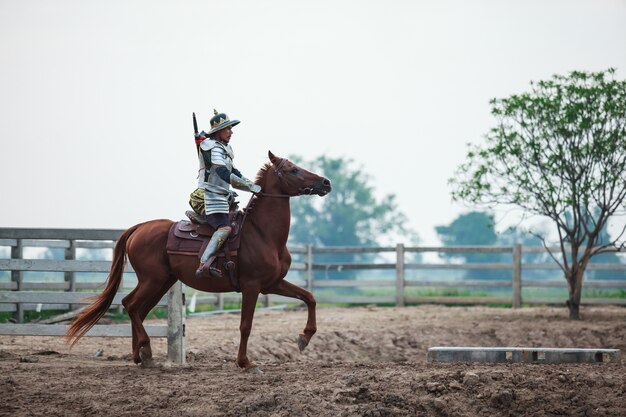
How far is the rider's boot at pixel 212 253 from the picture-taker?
916 centimetres

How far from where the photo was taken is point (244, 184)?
30.6 ft

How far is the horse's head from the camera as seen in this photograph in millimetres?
9391

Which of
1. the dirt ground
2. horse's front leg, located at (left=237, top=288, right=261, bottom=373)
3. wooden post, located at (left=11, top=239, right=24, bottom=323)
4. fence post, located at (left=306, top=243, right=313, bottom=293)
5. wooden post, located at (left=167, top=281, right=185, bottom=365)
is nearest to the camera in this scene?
the dirt ground

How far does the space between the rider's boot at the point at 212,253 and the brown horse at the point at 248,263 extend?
0.20 meters

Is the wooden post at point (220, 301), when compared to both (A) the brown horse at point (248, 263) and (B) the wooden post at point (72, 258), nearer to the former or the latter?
(B) the wooden post at point (72, 258)

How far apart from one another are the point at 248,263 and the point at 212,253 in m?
0.38

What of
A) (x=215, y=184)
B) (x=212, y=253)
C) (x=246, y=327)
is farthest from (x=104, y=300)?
(x=215, y=184)

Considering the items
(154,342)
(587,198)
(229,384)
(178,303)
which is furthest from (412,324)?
(229,384)

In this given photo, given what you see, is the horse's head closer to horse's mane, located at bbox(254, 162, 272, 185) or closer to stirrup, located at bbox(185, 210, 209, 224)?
horse's mane, located at bbox(254, 162, 272, 185)

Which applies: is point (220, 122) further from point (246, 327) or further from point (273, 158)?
point (246, 327)

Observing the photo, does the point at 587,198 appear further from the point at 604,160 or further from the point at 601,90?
the point at 601,90

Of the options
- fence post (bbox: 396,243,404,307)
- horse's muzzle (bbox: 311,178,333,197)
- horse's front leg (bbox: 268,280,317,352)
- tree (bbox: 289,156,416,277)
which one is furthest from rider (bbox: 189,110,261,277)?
tree (bbox: 289,156,416,277)

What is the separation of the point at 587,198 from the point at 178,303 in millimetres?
10214

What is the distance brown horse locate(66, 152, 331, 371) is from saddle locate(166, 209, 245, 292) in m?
0.06
